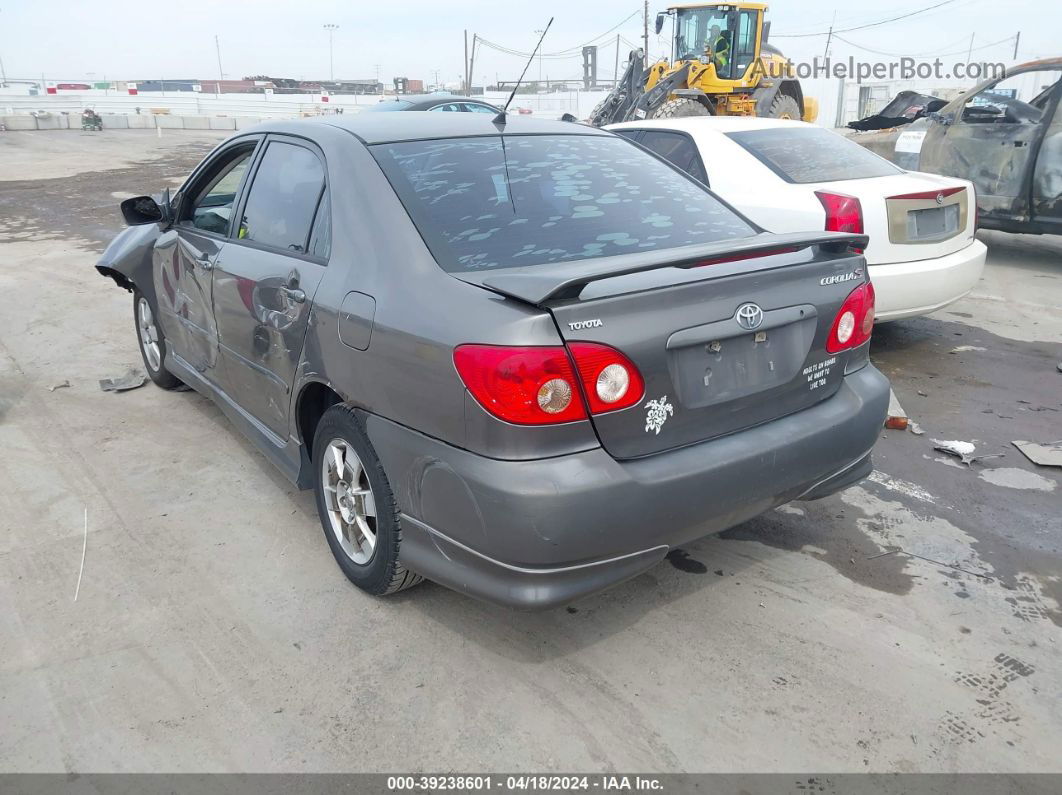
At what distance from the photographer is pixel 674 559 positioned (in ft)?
11.0

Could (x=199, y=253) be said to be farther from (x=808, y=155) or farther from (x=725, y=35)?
(x=725, y=35)

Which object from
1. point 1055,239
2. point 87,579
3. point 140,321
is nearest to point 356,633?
point 87,579

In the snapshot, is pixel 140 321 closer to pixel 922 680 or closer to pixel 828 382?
pixel 828 382

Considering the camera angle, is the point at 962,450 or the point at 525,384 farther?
the point at 962,450

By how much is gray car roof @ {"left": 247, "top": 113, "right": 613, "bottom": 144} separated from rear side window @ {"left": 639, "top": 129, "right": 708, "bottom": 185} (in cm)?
204

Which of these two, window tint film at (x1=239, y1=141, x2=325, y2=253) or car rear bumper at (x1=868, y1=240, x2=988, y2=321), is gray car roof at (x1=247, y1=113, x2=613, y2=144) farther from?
car rear bumper at (x1=868, y1=240, x2=988, y2=321)

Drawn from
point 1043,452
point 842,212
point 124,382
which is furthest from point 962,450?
point 124,382

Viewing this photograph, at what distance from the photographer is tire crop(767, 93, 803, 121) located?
17906 millimetres

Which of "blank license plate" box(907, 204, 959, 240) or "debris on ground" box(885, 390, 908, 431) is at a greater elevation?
"blank license plate" box(907, 204, 959, 240)

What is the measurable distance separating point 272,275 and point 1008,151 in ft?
27.1

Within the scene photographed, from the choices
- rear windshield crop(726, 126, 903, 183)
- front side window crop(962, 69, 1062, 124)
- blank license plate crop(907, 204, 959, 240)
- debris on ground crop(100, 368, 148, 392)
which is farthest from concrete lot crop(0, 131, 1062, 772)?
front side window crop(962, 69, 1062, 124)

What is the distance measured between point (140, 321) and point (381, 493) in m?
3.46

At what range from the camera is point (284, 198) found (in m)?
3.45

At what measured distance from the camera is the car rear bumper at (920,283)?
5262mm
